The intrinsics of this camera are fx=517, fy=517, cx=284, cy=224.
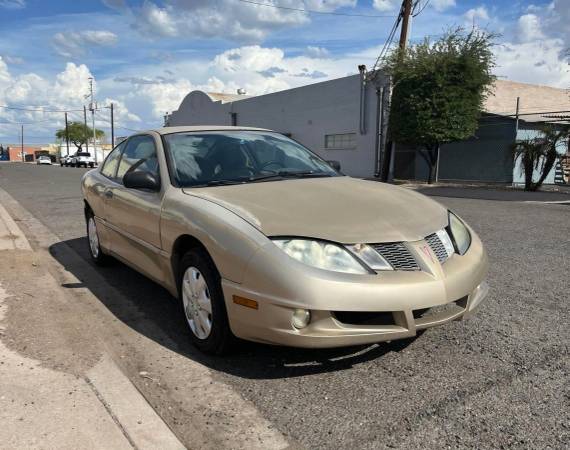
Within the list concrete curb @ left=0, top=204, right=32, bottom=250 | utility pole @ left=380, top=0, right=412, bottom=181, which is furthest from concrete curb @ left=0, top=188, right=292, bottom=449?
utility pole @ left=380, top=0, right=412, bottom=181

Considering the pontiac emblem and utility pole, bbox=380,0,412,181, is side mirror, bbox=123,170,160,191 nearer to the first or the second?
the pontiac emblem

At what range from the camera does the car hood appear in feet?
9.51

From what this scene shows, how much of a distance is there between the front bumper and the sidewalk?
2.44 ft

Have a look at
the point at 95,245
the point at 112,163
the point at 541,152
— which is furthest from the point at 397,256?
the point at 541,152

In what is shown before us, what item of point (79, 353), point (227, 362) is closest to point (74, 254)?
point (79, 353)

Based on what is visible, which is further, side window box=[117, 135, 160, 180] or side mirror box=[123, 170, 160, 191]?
side window box=[117, 135, 160, 180]

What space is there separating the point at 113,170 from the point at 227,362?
9.43ft

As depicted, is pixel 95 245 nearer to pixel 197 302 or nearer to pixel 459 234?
pixel 197 302

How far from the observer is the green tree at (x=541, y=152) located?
16156 mm

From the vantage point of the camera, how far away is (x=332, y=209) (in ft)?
10.4

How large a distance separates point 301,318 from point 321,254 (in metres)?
0.36

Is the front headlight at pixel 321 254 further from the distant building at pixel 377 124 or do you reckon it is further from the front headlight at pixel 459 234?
the distant building at pixel 377 124

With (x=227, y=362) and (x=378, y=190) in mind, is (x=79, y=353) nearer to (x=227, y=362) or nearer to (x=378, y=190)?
(x=227, y=362)

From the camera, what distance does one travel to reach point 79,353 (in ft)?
11.0
